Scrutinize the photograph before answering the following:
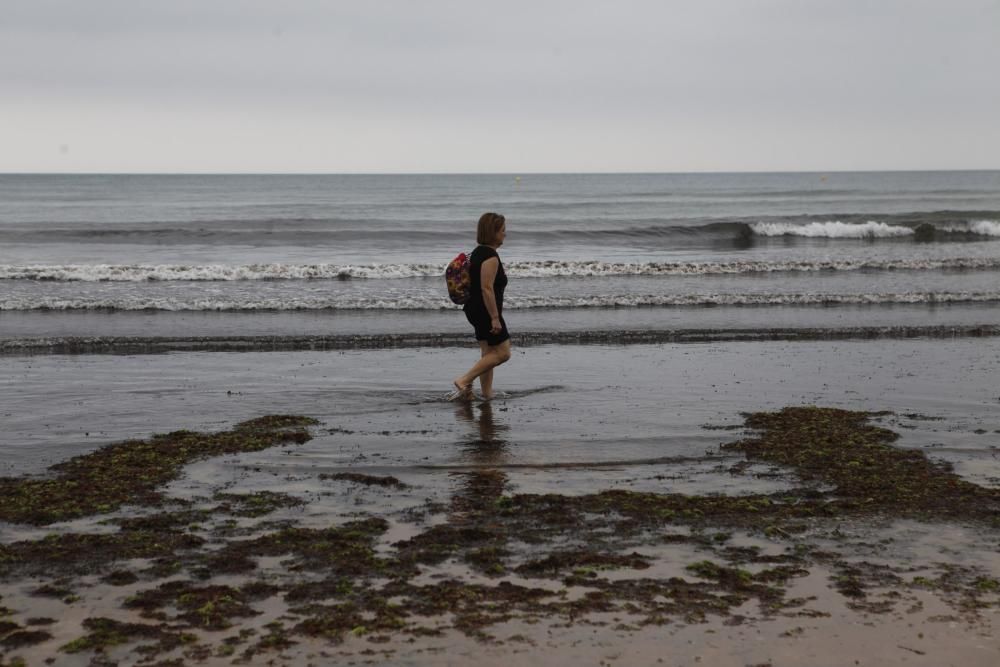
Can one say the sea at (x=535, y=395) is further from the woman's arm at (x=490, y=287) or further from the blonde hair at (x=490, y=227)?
the blonde hair at (x=490, y=227)

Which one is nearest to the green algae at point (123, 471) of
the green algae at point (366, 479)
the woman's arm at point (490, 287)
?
the green algae at point (366, 479)

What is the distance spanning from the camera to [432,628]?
4.53 m

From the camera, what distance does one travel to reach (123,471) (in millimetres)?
7355

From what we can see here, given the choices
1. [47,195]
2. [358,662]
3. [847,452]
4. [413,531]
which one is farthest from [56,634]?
[47,195]

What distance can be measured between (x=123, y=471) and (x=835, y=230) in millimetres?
37587

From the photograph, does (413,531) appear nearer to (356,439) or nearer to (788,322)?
(356,439)

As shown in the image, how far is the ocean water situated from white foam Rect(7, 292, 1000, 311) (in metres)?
0.06

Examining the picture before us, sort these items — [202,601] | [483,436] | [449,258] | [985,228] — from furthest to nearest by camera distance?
[985,228], [449,258], [483,436], [202,601]

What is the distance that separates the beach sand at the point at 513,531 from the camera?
14.6 ft

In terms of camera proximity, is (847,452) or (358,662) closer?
(358,662)

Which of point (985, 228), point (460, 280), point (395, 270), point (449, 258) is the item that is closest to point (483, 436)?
point (460, 280)

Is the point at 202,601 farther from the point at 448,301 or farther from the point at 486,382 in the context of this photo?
the point at 448,301

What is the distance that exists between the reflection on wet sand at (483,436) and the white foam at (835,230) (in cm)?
3316

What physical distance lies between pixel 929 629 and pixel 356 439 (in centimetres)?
512
